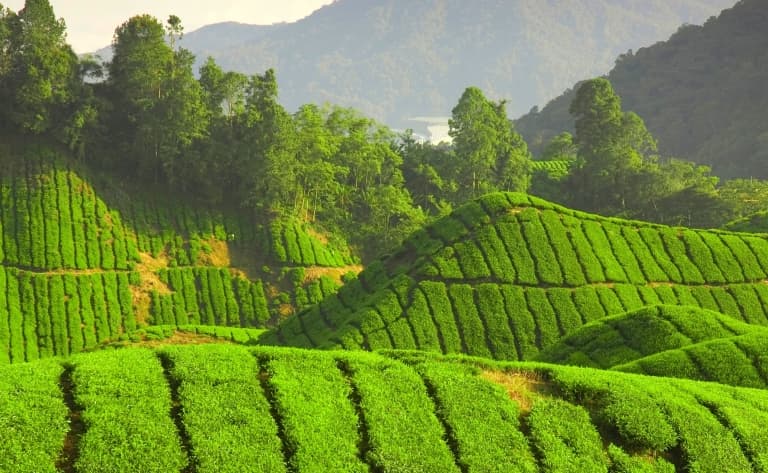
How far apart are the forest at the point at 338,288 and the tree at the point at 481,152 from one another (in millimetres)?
297

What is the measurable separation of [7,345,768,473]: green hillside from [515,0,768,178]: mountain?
11658 cm

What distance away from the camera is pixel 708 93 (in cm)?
14388

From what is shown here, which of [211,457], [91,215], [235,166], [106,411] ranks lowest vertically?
[211,457]

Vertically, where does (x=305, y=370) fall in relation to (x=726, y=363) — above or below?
above

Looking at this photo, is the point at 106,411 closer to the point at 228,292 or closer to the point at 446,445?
the point at 446,445

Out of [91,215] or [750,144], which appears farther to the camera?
[750,144]

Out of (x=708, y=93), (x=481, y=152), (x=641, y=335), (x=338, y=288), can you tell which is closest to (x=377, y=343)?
(x=641, y=335)

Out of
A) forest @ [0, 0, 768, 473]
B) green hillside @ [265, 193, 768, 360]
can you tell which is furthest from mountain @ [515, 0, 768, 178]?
green hillside @ [265, 193, 768, 360]

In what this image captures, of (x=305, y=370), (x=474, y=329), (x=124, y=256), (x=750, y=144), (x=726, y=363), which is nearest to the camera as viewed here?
(x=305, y=370)

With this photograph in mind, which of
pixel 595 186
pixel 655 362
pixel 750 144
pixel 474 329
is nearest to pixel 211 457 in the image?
pixel 655 362

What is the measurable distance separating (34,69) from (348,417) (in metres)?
50.7

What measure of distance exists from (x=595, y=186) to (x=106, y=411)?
6756cm

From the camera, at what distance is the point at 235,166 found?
59.5m

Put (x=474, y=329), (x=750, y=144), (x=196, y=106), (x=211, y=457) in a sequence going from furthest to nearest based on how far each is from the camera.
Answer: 1. (x=750, y=144)
2. (x=196, y=106)
3. (x=474, y=329)
4. (x=211, y=457)
